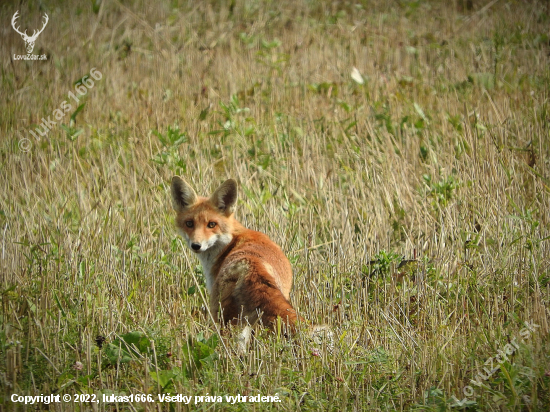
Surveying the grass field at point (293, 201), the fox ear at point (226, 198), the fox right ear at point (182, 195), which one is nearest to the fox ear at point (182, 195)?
the fox right ear at point (182, 195)

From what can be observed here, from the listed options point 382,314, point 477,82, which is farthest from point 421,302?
point 477,82

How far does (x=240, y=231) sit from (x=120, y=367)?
189cm

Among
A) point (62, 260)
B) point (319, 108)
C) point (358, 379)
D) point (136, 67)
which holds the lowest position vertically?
point (358, 379)

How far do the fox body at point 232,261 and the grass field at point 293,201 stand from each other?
→ 216mm

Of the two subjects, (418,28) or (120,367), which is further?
(418,28)

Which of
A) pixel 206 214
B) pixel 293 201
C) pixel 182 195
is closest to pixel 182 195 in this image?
pixel 182 195

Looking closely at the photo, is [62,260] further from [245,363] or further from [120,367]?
[245,363]

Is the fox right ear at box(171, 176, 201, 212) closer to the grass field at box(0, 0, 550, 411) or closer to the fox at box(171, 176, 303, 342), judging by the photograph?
the fox at box(171, 176, 303, 342)

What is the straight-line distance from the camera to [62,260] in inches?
195

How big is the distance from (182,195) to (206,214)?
0.37m

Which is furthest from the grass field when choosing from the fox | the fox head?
the fox head

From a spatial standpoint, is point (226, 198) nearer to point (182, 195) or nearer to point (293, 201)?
point (182, 195)

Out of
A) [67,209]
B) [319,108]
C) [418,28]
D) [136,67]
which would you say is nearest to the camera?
[67,209]

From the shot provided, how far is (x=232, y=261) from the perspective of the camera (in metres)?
4.59
